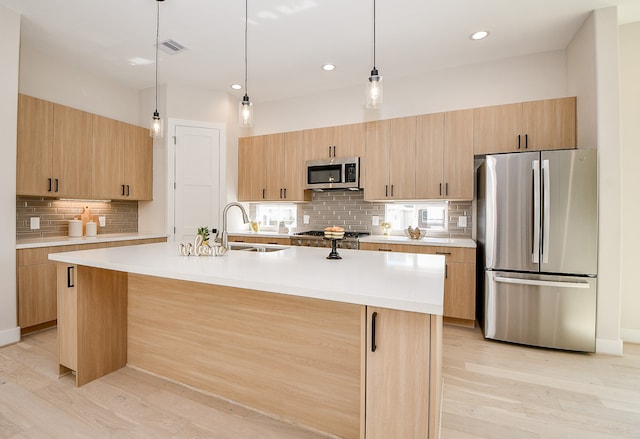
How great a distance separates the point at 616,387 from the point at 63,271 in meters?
3.83

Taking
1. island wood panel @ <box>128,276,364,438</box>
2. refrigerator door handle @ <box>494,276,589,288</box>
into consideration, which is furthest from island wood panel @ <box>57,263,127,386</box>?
refrigerator door handle @ <box>494,276,589,288</box>

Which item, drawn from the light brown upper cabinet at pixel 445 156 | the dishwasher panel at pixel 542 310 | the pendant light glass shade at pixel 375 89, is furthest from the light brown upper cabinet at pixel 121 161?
the dishwasher panel at pixel 542 310

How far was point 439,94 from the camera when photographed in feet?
12.8

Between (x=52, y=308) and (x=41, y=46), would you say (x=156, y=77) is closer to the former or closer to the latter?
(x=41, y=46)

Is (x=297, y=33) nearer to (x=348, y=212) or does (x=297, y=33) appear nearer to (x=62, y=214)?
(x=348, y=212)

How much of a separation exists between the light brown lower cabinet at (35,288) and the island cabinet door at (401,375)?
3346 mm

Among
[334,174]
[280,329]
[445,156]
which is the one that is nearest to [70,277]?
[280,329]

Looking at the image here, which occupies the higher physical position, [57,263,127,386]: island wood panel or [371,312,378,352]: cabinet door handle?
[371,312,378,352]: cabinet door handle

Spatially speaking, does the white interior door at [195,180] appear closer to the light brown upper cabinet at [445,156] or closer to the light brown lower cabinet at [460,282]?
the light brown upper cabinet at [445,156]

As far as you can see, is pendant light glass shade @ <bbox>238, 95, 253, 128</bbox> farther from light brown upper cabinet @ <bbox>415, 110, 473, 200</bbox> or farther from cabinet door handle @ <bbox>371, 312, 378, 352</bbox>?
light brown upper cabinet @ <bbox>415, 110, 473, 200</bbox>

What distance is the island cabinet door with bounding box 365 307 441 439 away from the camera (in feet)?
3.96

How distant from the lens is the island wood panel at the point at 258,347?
1604mm

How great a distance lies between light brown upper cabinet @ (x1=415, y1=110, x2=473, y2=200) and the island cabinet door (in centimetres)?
266

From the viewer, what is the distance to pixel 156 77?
4.11 m
